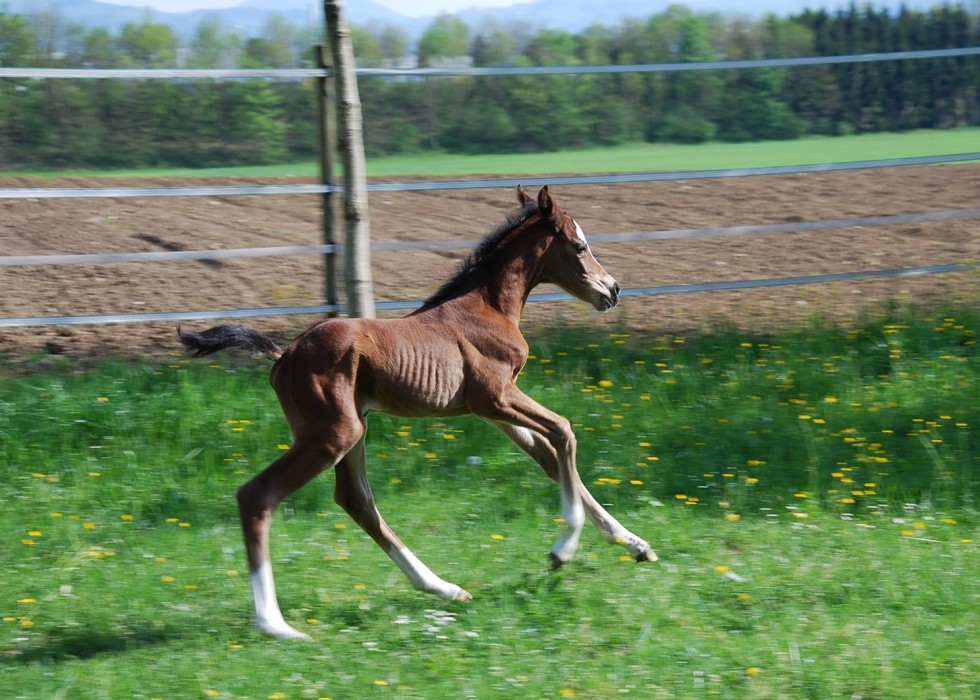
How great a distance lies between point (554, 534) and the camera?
5.55m

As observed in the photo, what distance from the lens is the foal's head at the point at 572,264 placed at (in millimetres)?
5031

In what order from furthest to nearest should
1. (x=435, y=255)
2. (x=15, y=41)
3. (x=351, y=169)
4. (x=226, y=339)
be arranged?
(x=15, y=41), (x=435, y=255), (x=351, y=169), (x=226, y=339)

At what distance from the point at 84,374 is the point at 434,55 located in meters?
19.3

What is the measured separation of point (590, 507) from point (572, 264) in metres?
1.04

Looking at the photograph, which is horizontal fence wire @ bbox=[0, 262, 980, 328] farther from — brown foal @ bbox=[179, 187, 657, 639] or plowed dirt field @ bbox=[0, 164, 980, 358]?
brown foal @ bbox=[179, 187, 657, 639]

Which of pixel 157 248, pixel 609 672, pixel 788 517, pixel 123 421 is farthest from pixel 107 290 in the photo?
pixel 609 672

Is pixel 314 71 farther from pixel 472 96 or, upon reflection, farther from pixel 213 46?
pixel 213 46

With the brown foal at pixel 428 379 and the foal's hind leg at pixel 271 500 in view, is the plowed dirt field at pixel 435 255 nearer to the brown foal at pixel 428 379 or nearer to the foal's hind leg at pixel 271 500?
the brown foal at pixel 428 379

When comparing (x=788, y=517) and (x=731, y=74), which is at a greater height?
(x=731, y=74)

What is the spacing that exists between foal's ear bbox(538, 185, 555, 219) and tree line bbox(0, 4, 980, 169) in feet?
13.3

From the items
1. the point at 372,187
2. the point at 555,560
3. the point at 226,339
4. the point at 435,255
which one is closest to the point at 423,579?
the point at 555,560

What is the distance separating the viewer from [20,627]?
4469 mm

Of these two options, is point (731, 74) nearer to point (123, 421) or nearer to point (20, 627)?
point (123, 421)

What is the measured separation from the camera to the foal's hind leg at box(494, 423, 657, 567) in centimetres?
498
